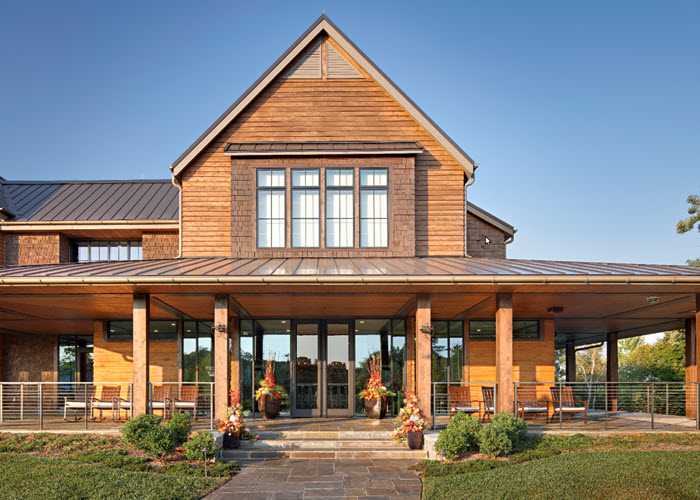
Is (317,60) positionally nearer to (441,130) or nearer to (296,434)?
(441,130)

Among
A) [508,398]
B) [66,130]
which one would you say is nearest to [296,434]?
[508,398]

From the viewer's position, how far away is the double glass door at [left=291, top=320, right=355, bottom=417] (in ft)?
49.2

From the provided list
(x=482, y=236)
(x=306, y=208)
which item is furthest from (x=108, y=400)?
(x=482, y=236)

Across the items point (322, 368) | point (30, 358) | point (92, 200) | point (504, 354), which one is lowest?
point (30, 358)

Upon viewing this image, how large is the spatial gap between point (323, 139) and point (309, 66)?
6.93 ft

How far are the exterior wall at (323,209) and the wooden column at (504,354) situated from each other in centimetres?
308

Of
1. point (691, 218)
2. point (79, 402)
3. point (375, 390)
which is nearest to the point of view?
point (375, 390)

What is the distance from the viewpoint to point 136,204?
18422mm

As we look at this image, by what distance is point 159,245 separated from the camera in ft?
56.9

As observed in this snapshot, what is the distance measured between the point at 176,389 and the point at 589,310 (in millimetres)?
11243

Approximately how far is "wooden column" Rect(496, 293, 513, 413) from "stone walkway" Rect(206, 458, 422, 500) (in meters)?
2.36

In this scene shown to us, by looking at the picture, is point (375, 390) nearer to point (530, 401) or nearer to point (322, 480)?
point (530, 401)

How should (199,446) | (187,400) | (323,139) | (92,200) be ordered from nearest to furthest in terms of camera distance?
(199,446)
(323,139)
(187,400)
(92,200)

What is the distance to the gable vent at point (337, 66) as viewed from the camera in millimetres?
14758
